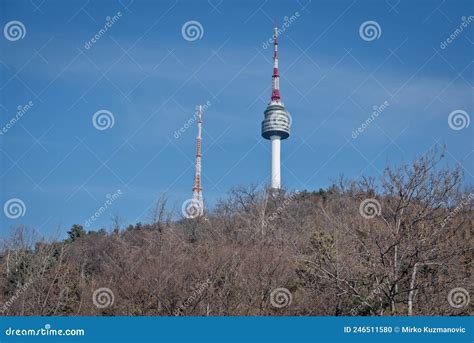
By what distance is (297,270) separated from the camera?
18156 millimetres

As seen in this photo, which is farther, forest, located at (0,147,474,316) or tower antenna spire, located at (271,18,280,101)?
tower antenna spire, located at (271,18,280,101)

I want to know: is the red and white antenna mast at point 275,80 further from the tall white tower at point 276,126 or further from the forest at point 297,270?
the forest at point 297,270

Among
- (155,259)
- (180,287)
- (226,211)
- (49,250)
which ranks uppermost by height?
(226,211)

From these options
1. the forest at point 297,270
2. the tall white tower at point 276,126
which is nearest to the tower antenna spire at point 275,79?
the tall white tower at point 276,126

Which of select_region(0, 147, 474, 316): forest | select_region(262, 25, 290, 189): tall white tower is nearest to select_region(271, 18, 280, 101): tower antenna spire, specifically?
select_region(262, 25, 290, 189): tall white tower

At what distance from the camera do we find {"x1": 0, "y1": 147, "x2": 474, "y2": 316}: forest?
12609 mm

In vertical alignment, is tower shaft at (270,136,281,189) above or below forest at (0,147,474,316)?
above

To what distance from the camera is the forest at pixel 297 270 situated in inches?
496

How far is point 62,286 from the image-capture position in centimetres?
1923

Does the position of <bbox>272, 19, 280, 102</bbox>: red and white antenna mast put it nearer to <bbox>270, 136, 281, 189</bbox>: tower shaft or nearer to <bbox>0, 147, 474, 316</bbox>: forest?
<bbox>270, 136, 281, 189</bbox>: tower shaft

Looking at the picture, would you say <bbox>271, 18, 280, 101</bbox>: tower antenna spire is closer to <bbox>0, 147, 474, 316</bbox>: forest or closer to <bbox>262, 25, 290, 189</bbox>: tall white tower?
<bbox>262, 25, 290, 189</bbox>: tall white tower

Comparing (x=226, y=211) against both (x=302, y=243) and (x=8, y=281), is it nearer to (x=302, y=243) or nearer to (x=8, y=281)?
(x=302, y=243)

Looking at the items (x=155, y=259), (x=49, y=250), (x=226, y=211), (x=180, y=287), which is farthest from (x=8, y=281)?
(x=226, y=211)

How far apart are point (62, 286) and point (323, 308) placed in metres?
9.12
